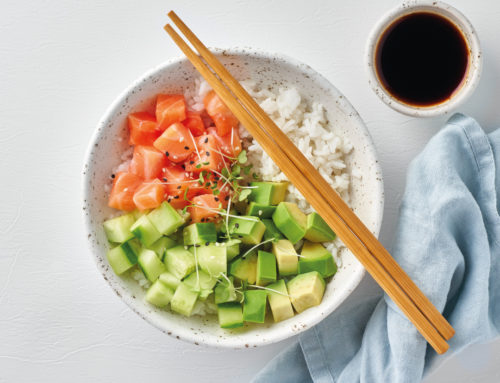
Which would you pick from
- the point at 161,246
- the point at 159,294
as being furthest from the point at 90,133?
the point at 159,294

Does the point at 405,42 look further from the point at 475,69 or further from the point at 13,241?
the point at 13,241

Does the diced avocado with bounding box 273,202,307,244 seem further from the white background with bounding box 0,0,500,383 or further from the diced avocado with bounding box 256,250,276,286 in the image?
the white background with bounding box 0,0,500,383

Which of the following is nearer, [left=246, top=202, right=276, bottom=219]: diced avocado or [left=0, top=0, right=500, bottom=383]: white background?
[left=246, top=202, right=276, bottom=219]: diced avocado

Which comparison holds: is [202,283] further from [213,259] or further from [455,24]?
[455,24]

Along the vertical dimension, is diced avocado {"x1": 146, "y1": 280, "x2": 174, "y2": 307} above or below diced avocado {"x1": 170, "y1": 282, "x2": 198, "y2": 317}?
above

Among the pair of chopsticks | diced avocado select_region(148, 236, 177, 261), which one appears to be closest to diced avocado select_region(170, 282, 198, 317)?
diced avocado select_region(148, 236, 177, 261)

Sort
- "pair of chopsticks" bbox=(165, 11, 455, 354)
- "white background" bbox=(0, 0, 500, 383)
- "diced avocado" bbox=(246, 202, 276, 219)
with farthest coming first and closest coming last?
"white background" bbox=(0, 0, 500, 383), "diced avocado" bbox=(246, 202, 276, 219), "pair of chopsticks" bbox=(165, 11, 455, 354)

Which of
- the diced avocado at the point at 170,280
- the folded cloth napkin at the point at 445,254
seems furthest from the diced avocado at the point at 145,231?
the folded cloth napkin at the point at 445,254

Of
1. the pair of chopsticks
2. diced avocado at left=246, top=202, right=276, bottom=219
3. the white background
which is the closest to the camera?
the pair of chopsticks

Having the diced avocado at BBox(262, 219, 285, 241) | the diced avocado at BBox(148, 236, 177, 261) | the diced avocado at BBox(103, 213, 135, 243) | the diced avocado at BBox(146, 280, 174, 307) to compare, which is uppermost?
the diced avocado at BBox(103, 213, 135, 243)
